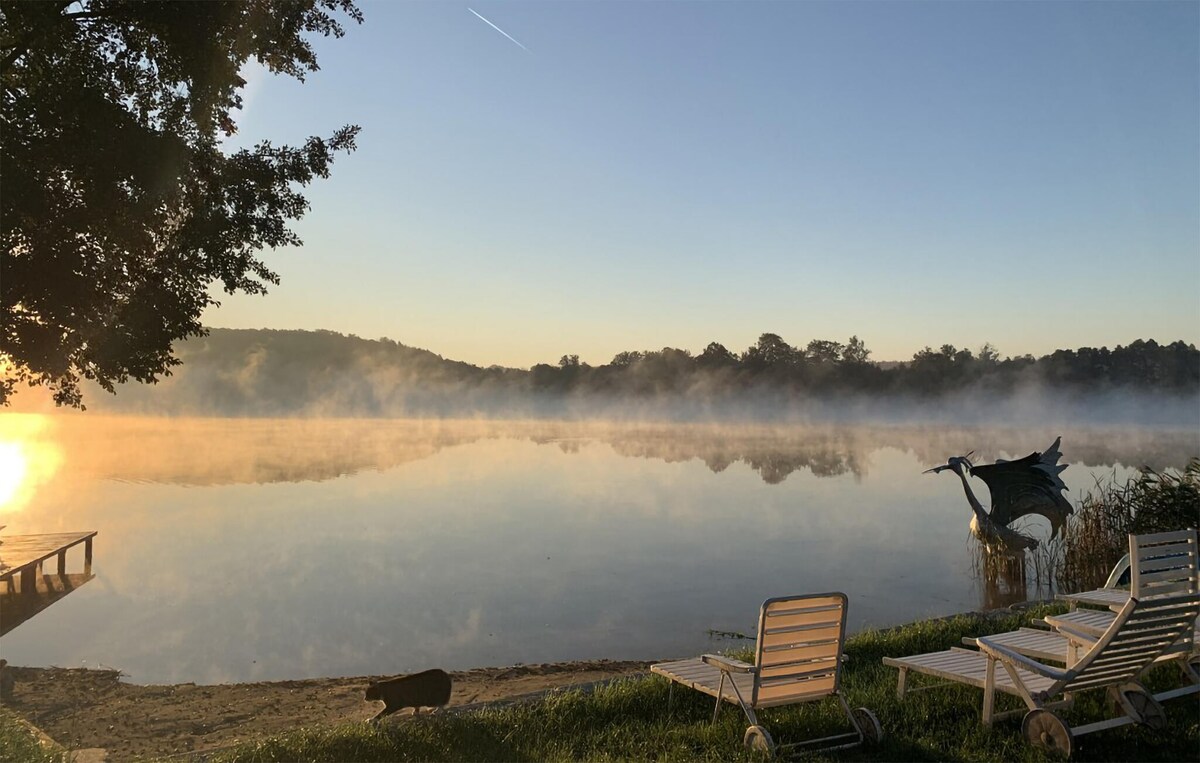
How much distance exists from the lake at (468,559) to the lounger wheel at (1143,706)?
455 centimetres

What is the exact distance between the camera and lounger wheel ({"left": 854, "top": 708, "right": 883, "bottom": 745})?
439cm

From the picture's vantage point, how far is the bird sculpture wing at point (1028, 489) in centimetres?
1192

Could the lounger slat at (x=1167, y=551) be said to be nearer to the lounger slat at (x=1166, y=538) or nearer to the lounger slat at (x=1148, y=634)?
the lounger slat at (x=1166, y=538)

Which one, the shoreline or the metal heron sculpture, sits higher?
the metal heron sculpture

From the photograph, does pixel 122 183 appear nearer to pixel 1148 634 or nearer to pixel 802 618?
pixel 802 618

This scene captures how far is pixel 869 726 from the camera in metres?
4.46

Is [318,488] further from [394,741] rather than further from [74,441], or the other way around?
[74,441]

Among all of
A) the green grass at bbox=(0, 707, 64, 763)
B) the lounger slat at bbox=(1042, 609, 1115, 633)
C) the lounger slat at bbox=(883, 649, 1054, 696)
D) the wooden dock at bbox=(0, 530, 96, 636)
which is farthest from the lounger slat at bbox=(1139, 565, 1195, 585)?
the wooden dock at bbox=(0, 530, 96, 636)

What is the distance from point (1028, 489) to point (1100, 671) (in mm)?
8687

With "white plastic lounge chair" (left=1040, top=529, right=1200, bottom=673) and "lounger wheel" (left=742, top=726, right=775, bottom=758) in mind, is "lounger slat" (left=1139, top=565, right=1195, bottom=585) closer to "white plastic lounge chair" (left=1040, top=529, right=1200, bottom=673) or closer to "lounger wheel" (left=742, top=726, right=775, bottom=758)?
"white plastic lounge chair" (left=1040, top=529, right=1200, bottom=673)

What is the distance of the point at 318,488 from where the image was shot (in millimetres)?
25312

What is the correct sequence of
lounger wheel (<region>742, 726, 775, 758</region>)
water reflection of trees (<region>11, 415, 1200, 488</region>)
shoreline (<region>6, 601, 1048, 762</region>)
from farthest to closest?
water reflection of trees (<region>11, 415, 1200, 488</region>), shoreline (<region>6, 601, 1048, 762</region>), lounger wheel (<region>742, 726, 775, 758</region>)

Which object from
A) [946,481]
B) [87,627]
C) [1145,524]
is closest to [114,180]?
[87,627]

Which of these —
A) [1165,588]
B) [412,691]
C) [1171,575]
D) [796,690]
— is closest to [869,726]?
[796,690]
